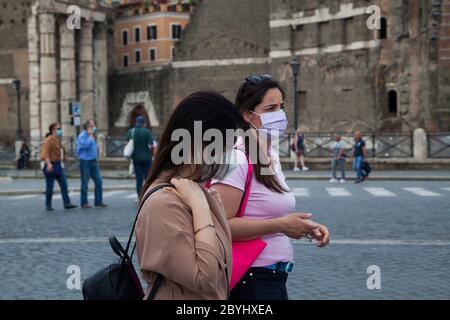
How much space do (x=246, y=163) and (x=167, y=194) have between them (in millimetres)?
991

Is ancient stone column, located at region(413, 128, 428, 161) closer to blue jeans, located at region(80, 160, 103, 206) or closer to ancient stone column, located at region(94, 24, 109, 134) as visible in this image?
blue jeans, located at region(80, 160, 103, 206)

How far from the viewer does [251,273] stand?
407cm

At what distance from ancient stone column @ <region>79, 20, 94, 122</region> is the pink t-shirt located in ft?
157

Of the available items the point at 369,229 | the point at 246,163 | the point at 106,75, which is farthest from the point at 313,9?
the point at 246,163

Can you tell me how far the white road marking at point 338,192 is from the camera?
65.6 ft

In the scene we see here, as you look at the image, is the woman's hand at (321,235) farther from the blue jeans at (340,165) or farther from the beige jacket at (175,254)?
the blue jeans at (340,165)

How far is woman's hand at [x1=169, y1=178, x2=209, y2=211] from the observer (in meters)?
3.20

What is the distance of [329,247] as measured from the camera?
34.6ft

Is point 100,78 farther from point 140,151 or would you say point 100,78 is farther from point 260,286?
point 260,286

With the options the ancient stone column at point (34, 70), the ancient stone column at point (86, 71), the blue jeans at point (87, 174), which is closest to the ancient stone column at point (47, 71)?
the ancient stone column at point (34, 70)

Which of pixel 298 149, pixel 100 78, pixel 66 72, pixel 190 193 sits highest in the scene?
pixel 66 72

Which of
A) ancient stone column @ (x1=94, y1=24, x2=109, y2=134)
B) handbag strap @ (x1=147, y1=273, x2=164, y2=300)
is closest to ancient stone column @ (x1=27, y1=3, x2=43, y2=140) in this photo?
ancient stone column @ (x1=94, y1=24, x2=109, y2=134)

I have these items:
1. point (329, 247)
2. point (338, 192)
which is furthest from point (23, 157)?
point (329, 247)

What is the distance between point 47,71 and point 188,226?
155 feet
